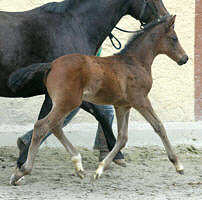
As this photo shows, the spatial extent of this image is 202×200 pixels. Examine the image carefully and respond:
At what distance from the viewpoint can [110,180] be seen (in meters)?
4.72

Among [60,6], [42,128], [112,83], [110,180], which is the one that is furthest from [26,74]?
[110,180]

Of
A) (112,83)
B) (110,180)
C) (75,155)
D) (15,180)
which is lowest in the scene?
(110,180)

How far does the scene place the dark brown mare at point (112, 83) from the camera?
413 cm

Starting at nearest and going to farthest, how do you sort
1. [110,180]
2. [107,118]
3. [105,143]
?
[110,180] → [107,118] → [105,143]

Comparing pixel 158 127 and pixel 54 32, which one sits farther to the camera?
pixel 54 32

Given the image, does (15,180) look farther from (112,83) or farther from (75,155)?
(112,83)

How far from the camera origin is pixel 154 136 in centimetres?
678

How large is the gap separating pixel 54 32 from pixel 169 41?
1.07 m

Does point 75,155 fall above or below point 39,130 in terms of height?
below

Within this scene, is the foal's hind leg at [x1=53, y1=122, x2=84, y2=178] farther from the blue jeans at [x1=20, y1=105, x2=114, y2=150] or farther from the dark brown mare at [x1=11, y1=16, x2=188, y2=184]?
the blue jeans at [x1=20, y1=105, x2=114, y2=150]

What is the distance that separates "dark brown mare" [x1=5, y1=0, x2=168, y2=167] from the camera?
15.3 feet

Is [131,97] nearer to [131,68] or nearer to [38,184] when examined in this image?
[131,68]

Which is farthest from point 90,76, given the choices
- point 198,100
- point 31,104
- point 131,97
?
point 198,100

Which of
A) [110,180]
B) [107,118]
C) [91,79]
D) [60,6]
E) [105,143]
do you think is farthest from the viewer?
[105,143]
